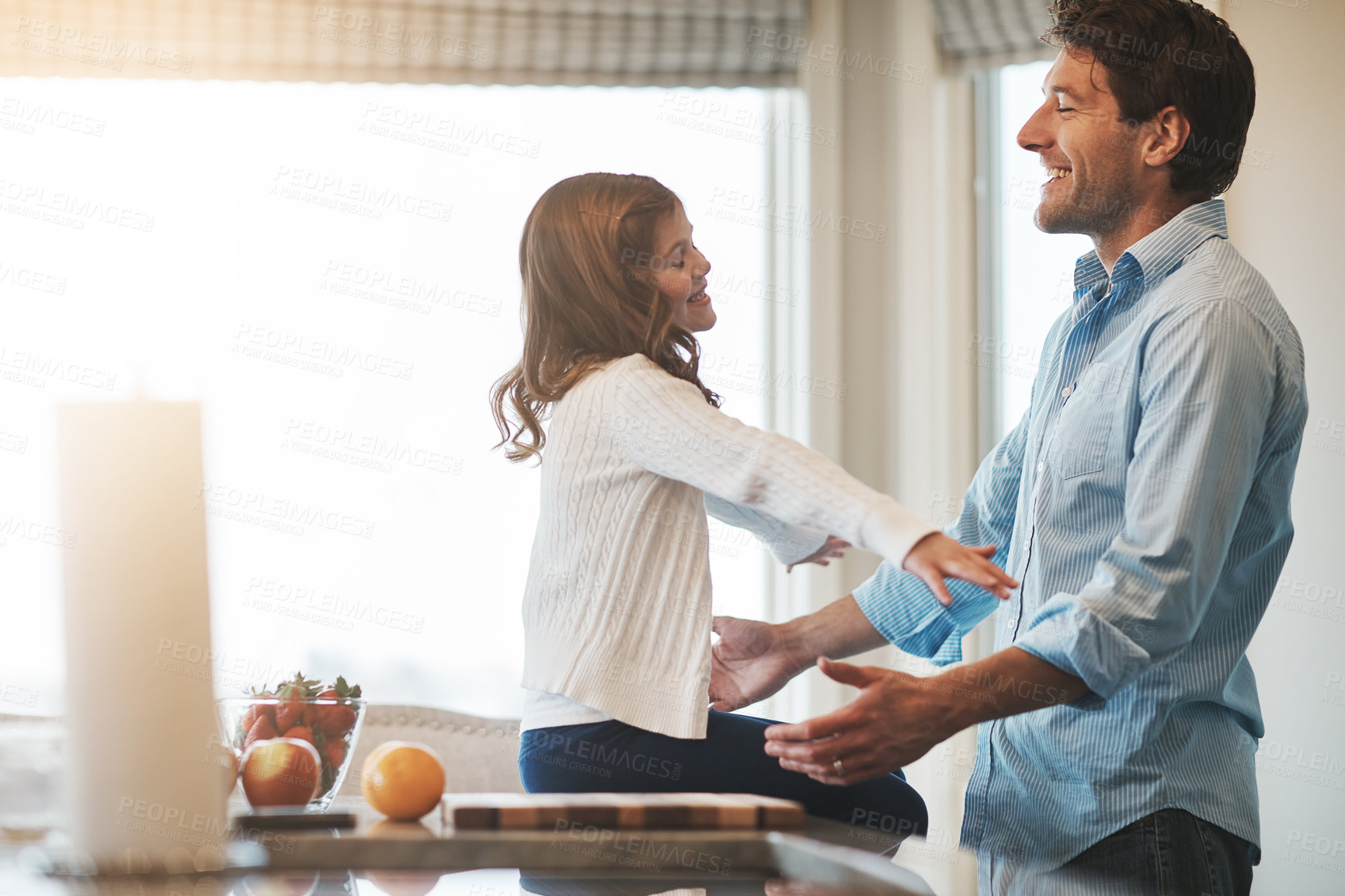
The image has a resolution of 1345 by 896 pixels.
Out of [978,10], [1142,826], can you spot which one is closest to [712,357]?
[978,10]

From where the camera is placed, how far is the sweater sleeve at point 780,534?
4.25 ft

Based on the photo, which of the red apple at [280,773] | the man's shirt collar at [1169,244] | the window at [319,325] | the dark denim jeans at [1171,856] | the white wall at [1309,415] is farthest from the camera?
the window at [319,325]

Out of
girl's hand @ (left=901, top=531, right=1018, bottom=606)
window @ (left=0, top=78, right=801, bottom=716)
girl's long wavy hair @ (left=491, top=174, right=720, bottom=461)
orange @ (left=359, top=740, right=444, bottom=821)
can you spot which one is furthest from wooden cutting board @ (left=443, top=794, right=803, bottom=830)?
window @ (left=0, top=78, right=801, bottom=716)

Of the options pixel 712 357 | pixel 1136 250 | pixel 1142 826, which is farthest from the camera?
pixel 712 357

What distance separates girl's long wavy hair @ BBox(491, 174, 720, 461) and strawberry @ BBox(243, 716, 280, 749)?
0.51m

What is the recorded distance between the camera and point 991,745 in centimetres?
126

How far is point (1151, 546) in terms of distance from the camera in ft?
3.29

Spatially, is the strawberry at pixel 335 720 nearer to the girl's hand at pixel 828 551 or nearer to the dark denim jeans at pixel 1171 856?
the girl's hand at pixel 828 551

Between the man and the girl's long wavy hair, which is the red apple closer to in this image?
the man

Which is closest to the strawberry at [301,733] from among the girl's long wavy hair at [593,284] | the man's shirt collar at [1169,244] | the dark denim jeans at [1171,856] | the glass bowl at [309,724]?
the glass bowl at [309,724]

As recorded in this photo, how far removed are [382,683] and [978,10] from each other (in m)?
2.24

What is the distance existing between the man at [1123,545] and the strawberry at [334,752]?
0.36 metres

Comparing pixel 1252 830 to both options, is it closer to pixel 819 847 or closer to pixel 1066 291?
pixel 819 847

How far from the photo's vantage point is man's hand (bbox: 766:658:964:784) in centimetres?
94
